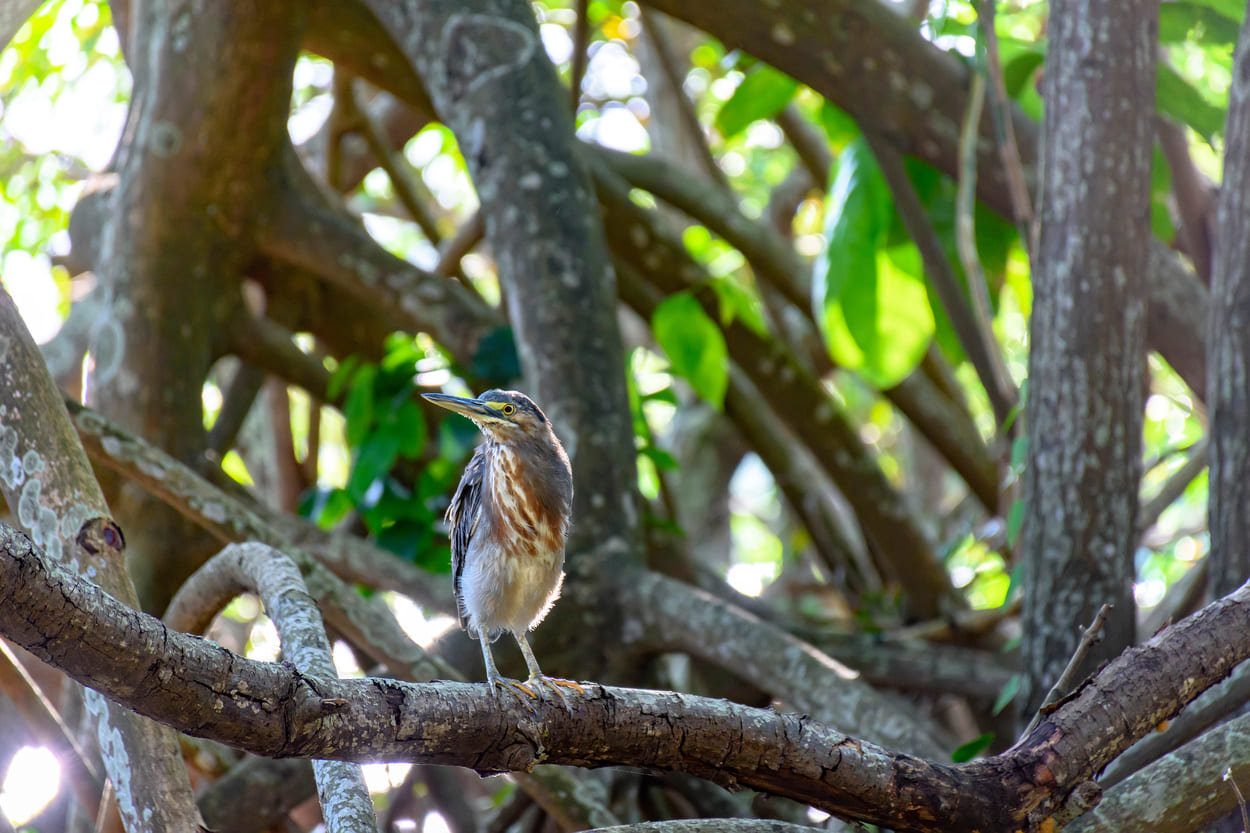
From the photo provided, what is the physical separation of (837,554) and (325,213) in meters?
3.09

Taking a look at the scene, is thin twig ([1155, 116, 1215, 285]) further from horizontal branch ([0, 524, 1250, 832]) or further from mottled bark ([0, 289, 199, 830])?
mottled bark ([0, 289, 199, 830])

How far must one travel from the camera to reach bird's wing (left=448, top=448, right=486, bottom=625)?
2.78m

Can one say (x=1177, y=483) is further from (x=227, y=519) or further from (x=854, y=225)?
(x=227, y=519)

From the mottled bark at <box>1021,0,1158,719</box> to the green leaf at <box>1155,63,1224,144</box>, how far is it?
32.4 inches

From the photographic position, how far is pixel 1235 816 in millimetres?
2588

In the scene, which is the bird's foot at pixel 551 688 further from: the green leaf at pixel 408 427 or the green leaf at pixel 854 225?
the green leaf at pixel 854 225

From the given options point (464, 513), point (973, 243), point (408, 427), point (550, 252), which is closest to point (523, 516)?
point (464, 513)

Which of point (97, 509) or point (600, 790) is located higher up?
point (97, 509)

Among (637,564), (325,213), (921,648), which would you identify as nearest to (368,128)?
(325,213)

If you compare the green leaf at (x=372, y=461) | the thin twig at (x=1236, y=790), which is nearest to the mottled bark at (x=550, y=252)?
the green leaf at (x=372, y=461)

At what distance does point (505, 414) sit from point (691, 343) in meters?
1.57

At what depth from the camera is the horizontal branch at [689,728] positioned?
1461 millimetres

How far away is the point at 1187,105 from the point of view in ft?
12.2

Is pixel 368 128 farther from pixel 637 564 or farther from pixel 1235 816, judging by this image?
pixel 1235 816
